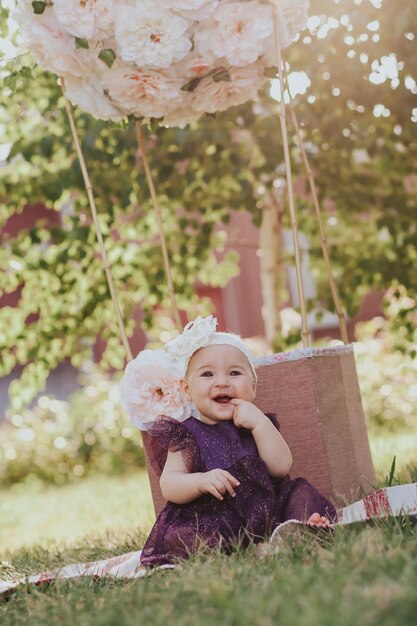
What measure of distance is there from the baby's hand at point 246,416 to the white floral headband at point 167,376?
0.45 feet

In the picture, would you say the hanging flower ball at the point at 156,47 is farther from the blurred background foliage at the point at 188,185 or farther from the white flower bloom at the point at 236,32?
the blurred background foliage at the point at 188,185

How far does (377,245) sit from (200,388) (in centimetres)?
265

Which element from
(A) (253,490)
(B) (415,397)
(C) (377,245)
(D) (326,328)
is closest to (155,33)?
(A) (253,490)

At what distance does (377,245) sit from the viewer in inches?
193

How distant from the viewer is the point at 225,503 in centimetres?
237

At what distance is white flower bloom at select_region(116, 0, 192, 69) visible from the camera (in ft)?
8.60

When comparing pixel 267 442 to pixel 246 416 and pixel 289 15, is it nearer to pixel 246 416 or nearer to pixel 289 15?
pixel 246 416

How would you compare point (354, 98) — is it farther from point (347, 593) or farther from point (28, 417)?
point (28, 417)

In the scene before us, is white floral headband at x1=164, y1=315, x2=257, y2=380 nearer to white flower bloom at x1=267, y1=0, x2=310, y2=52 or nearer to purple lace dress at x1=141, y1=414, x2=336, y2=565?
purple lace dress at x1=141, y1=414, x2=336, y2=565

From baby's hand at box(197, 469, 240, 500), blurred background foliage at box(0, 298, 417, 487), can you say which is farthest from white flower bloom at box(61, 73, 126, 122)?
blurred background foliage at box(0, 298, 417, 487)

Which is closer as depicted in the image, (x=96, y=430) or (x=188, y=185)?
(x=188, y=185)

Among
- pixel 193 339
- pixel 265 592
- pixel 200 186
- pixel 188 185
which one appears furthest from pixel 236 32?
pixel 200 186

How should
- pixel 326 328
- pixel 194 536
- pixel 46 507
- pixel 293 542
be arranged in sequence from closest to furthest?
pixel 293 542 < pixel 194 536 < pixel 46 507 < pixel 326 328

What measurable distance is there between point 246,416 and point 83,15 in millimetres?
1149
